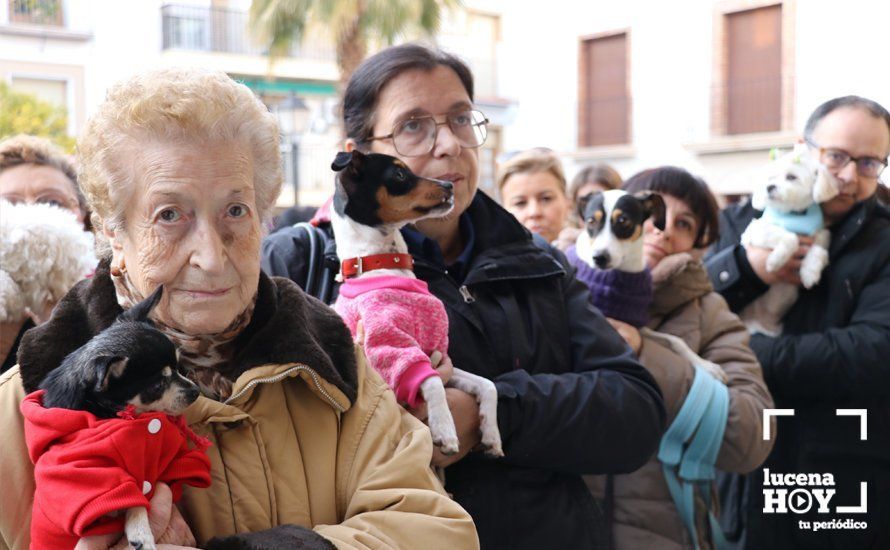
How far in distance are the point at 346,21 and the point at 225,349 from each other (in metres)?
11.7

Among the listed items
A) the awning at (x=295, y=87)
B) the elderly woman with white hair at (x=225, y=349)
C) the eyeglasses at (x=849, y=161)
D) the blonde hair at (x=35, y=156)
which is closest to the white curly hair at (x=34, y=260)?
the blonde hair at (x=35, y=156)

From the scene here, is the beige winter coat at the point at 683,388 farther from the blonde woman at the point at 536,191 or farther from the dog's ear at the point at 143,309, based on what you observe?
the dog's ear at the point at 143,309

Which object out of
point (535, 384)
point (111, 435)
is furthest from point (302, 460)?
point (535, 384)

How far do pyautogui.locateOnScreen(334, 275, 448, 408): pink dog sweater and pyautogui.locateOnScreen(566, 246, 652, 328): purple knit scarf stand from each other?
123 cm

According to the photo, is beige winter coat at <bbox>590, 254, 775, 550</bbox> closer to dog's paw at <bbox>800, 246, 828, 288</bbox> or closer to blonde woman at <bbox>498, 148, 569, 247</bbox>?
dog's paw at <bbox>800, 246, 828, 288</bbox>

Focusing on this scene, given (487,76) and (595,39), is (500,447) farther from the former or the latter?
(487,76)

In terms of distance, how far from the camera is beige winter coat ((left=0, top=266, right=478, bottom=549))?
63.4 inches

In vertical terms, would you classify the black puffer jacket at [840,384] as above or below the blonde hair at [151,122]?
below

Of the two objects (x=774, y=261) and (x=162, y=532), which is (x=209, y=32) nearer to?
(x=774, y=261)

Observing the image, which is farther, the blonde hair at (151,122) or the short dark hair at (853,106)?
the short dark hair at (853,106)

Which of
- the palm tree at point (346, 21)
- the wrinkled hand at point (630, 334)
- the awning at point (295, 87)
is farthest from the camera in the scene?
the awning at point (295, 87)

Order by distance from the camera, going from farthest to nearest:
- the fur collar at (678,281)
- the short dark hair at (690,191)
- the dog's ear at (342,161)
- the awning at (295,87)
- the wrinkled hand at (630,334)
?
the awning at (295,87) < the short dark hair at (690,191) < the fur collar at (678,281) < the wrinkled hand at (630,334) < the dog's ear at (342,161)

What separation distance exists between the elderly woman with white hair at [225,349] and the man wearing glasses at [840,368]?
2.41 metres

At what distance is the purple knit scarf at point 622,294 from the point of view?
10.9 feet
